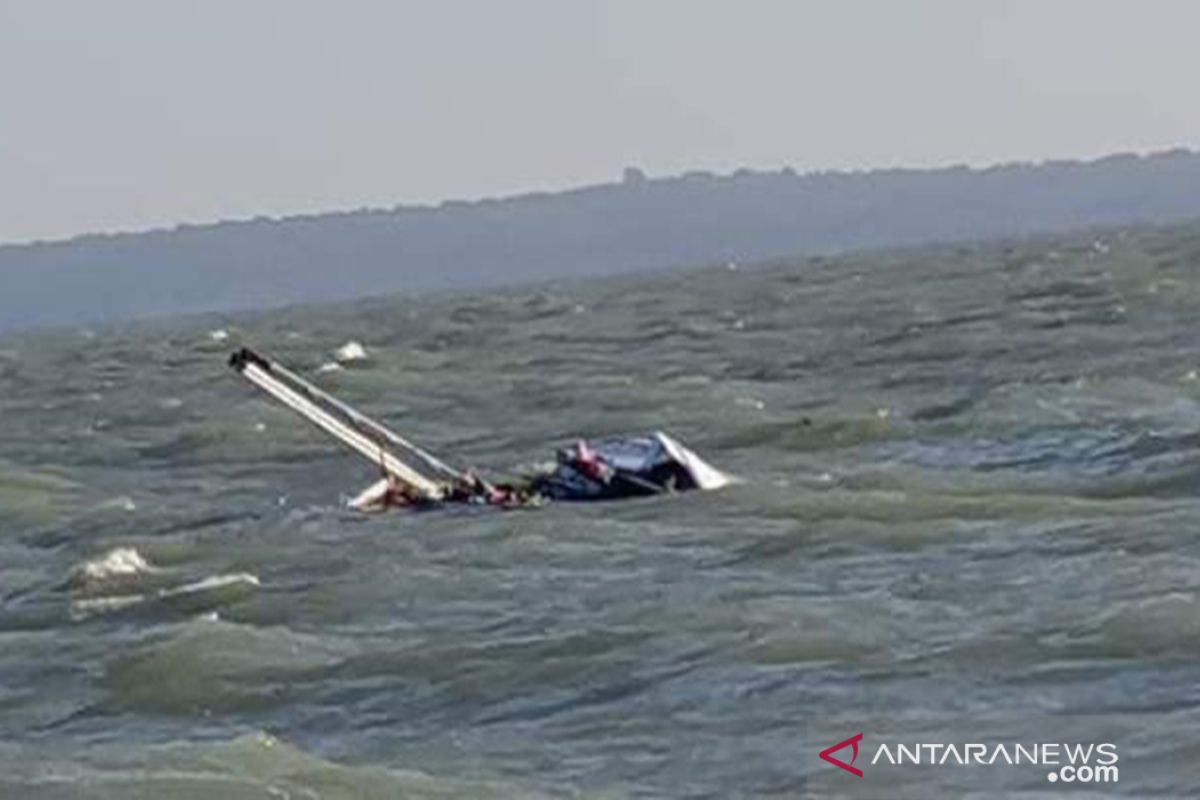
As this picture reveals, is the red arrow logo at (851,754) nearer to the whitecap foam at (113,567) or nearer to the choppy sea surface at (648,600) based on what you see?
the choppy sea surface at (648,600)

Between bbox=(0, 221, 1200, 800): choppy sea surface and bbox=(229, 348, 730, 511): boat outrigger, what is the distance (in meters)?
1.03

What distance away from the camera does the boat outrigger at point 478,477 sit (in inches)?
1706

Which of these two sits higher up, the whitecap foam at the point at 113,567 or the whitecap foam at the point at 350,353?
the whitecap foam at the point at 350,353

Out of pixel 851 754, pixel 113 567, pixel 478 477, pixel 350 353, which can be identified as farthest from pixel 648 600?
pixel 350 353

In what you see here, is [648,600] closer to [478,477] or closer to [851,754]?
[851,754]

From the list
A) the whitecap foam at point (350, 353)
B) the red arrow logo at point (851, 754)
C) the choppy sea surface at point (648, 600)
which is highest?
the whitecap foam at point (350, 353)

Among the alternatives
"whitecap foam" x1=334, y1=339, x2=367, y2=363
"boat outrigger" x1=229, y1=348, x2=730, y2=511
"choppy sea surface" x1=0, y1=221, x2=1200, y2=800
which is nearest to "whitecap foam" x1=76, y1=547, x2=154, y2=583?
"choppy sea surface" x1=0, y1=221, x2=1200, y2=800

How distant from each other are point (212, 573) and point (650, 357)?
49.2m

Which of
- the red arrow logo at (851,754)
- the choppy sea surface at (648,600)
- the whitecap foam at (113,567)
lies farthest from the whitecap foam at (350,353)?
the red arrow logo at (851,754)

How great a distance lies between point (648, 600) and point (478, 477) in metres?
14.6

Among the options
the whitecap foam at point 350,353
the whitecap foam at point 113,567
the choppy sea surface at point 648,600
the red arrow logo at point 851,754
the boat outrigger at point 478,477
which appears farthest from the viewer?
the whitecap foam at point 350,353

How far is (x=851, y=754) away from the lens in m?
23.7

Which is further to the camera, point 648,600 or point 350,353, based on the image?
point 350,353

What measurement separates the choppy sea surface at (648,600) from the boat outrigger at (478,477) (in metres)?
1.03
